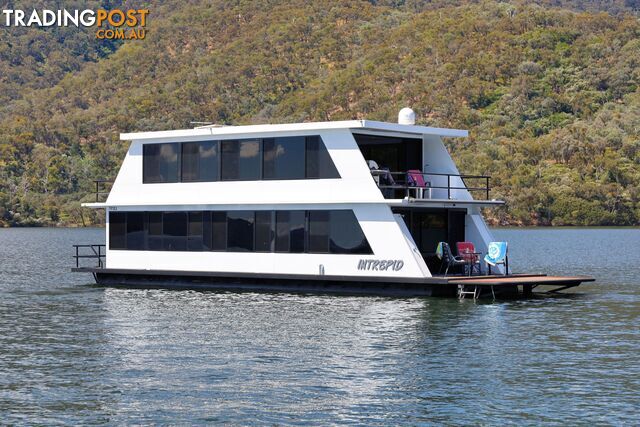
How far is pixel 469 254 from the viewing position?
110ft

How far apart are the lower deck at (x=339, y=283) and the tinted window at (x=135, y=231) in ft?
2.86

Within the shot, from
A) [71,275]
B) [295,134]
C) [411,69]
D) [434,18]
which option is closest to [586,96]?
[411,69]

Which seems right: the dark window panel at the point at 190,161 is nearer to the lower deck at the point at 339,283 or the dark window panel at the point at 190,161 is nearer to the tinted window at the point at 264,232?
the tinted window at the point at 264,232

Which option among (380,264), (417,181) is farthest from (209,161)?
(380,264)

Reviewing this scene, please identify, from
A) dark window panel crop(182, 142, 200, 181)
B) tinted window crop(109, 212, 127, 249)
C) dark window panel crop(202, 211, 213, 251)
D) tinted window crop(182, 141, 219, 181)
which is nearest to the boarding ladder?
dark window panel crop(202, 211, 213, 251)

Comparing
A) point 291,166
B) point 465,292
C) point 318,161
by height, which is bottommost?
point 465,292

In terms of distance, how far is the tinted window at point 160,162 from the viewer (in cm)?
3706

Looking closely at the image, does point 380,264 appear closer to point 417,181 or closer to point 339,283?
point 339,283

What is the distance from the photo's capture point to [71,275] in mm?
48938

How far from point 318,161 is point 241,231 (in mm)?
3447

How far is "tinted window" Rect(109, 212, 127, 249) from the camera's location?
37.9 metres

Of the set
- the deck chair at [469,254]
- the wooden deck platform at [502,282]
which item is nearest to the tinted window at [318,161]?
the deck chair at [469,254]

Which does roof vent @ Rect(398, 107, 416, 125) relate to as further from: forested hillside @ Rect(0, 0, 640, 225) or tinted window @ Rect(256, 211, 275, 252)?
forested hillside @ Rect(0, 0, 640, 225)

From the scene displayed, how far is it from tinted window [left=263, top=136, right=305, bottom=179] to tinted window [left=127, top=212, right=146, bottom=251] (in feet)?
16.7
